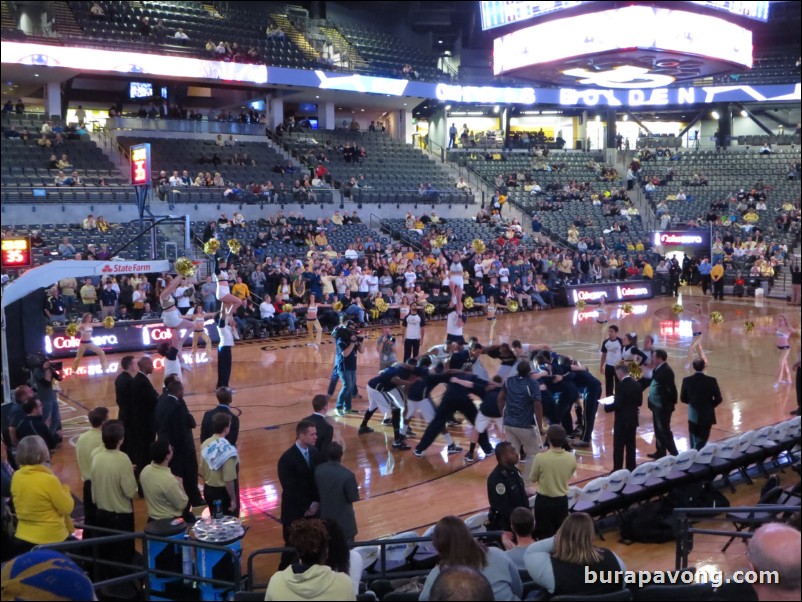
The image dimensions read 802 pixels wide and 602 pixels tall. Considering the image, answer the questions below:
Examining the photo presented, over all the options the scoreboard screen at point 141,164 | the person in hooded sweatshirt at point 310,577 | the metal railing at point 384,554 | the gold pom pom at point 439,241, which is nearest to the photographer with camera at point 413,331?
the scoreboard screen at point 141,164

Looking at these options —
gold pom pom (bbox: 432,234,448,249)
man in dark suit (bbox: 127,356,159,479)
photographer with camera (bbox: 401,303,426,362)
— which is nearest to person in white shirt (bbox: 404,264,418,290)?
gold pom pom (bbox: 432,234,448,249)

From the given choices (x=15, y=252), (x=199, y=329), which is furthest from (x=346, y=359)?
(x=15, y=252)

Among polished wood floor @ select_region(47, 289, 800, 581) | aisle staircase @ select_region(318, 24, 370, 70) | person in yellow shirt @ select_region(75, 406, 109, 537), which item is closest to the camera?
person in yellow shirt @ select_region(75, 406, 109, 537)

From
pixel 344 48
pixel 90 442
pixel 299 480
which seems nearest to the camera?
pixel 299 480

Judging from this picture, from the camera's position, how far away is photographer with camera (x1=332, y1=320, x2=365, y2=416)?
1248 centimetres

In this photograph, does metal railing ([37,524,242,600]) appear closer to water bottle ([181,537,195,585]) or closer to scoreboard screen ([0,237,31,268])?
water bottle ([181,537,195,585])

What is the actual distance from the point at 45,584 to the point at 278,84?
32134mm

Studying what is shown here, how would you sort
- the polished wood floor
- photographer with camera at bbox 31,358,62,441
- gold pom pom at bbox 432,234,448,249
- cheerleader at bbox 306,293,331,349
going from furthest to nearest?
gold pom pom at bbox 432,234,448,249 < cheerleader at bbox 306,293,331,349 < photographer with camera at bbox 31,358,62,441 < the polished wood floor

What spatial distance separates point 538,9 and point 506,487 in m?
14.0

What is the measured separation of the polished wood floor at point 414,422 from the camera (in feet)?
29.4

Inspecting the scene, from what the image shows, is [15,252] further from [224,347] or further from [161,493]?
[161,493]

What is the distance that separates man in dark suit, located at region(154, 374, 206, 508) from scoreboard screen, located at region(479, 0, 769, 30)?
12464 mm

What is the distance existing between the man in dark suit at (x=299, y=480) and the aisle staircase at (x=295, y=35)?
3113cm

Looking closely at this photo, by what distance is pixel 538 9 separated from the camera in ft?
60.0
